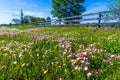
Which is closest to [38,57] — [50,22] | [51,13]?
[50,22]

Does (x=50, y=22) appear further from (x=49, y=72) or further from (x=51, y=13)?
(x=49, y=72)

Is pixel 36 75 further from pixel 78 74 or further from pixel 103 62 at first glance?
pixel 103 62

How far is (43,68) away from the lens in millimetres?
4551

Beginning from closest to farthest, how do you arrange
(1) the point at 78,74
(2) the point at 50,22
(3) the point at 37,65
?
(1) the point at 78,74
(3) the point at 37,65
(2) the point at 50,22

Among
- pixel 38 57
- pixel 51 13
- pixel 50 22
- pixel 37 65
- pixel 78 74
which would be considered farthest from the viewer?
pixel 51 13

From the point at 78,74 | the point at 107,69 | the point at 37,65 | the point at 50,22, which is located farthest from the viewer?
the point at 50,22

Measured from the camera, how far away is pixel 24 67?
4.69 meters

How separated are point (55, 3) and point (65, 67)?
240ft

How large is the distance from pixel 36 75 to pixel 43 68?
330 millimetres

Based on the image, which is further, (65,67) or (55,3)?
(55,3)

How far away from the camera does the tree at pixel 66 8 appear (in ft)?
241

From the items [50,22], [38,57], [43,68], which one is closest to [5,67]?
[43,68]

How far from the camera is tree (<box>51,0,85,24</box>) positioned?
7344 centimetres

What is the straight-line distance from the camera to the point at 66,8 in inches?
2936
